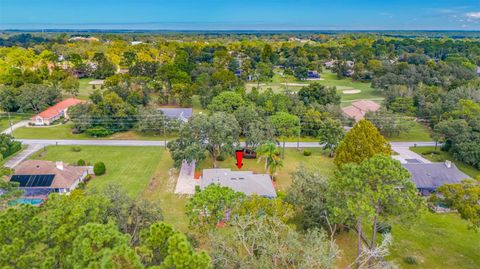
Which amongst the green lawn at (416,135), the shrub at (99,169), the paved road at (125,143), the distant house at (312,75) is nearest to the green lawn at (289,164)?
the paved road at (125,143)

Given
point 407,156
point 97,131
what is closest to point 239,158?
point 407,156

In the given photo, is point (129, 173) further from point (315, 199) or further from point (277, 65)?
point (277, 65)

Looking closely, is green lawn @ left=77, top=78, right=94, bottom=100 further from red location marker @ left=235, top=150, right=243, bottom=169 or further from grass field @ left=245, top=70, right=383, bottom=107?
red location marker @ left=235, top=150, right=243, bottom=169

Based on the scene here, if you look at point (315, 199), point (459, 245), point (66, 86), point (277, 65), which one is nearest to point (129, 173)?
point (315, 199)

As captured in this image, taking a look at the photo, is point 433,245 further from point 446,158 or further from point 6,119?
point 6,119

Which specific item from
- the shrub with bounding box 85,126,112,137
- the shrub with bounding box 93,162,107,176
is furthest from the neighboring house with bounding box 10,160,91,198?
the shrub with bounding box 85,126,112,137
